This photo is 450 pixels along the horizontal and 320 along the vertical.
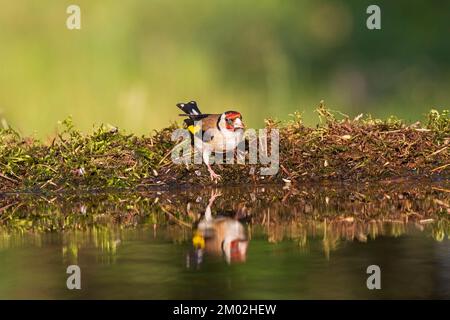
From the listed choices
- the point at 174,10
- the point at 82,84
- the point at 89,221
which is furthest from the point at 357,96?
the point at 89,221

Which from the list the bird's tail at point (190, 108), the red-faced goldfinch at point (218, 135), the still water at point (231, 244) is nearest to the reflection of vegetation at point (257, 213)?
the still water at point (231, 244)

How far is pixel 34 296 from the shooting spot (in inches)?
170

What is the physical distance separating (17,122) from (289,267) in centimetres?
519

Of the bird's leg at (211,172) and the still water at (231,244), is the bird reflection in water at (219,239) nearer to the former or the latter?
the still water at (231,244)

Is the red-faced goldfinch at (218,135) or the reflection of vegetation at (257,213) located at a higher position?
the red-faced goldfinch at (218,135)

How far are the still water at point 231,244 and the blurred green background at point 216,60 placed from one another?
8.22ft

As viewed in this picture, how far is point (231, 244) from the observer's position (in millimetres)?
5484

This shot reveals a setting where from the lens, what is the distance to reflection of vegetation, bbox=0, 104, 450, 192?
7.77m

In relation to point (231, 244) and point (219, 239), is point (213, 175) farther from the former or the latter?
point (231, 244)

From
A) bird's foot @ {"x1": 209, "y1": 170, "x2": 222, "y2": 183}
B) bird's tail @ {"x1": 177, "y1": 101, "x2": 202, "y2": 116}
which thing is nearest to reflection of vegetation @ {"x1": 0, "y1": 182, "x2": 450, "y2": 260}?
bird's foot @ {"x1": 209, "y1": 170, "x2": 222, "y2": 183}

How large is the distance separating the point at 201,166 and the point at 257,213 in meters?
1.53

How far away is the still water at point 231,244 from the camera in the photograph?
442 centimetres
